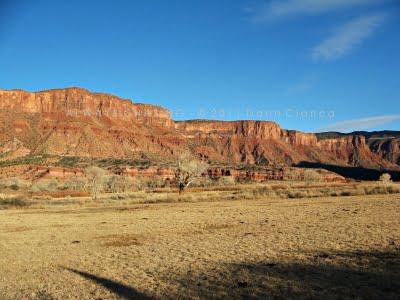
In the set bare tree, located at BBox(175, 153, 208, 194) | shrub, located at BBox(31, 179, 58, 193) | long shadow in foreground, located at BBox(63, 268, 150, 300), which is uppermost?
bare tree, located at BBox(175, 153, 208, 194)

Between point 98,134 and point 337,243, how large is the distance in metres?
183

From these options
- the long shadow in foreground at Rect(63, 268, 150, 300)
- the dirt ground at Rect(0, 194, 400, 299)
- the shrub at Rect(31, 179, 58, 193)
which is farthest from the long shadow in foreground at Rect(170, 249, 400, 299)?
the shrub at Rect(31, 179, 58, 193)

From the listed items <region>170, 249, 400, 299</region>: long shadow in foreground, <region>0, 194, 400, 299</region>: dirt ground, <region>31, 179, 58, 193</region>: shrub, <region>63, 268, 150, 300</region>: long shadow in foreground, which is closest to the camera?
<region>170, 249, 400, 299</region>: long shadow in foreground

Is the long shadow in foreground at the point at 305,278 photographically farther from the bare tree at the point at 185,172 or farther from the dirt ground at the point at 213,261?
the bare tree at the point at 185,172

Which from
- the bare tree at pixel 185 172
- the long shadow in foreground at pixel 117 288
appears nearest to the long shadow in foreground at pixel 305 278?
the long shadow in foreground at pixel 117 288

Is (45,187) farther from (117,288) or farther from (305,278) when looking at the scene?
(305,278)

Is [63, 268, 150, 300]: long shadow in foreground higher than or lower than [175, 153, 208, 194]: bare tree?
lower

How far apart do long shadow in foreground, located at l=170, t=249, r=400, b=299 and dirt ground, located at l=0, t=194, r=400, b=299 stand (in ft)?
0.08

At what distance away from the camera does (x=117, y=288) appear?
1191 cm

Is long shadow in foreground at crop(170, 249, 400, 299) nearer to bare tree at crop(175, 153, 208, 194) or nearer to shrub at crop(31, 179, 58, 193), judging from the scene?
bare tree at crop(175, 153, 208, 194)

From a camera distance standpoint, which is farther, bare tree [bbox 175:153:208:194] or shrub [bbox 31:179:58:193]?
shrub [bbox 31:179:58:193]

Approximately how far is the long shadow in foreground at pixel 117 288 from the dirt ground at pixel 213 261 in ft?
0.09

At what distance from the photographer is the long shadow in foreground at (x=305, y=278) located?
10453 mm

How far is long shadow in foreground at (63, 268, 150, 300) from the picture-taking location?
11088mm
